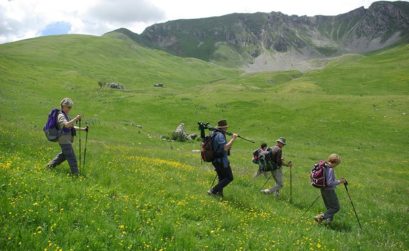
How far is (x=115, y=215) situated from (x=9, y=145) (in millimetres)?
10306

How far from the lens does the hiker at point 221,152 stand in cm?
1583

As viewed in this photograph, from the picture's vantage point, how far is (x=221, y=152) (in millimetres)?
15914

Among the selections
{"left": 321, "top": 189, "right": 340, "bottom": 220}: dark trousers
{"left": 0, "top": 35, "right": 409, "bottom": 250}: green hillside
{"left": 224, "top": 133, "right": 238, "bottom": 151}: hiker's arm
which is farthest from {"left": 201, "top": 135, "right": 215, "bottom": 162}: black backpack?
{"left": 321, "top": 189, "right": 340, "bottom": 220}: dark trousers

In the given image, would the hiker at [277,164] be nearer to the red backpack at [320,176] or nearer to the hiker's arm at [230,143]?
the red backpack at [320,176]

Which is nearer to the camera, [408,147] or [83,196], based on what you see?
[83,196]

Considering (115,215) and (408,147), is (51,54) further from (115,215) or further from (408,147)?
(115,215)

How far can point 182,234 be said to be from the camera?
10.6 m

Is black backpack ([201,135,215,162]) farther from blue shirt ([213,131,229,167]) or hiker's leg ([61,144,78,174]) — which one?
hiker's leg ([61,144,78,174])

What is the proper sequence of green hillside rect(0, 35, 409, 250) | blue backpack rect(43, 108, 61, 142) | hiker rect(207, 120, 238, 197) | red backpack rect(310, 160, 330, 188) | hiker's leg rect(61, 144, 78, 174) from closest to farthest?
green hillside rect(0, 35, 409, 250)
blue backpack rect(43, 108, 61, 142)
hiker's leg rect(61, 144, 78, 174)
hiker rect(207, 120, 238, 197)
red backpack rect(310, 160, 330, 188)

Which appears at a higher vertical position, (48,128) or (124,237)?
(48,128)

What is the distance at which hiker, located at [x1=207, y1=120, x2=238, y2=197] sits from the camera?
51.9 ft

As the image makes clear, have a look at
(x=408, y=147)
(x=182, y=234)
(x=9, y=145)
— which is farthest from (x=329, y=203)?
(x=408, y=147)

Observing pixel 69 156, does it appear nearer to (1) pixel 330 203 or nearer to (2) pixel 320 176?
(2) pixel 320 176

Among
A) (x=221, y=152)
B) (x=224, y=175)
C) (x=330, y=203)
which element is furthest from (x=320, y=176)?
(x=221, y=152)
